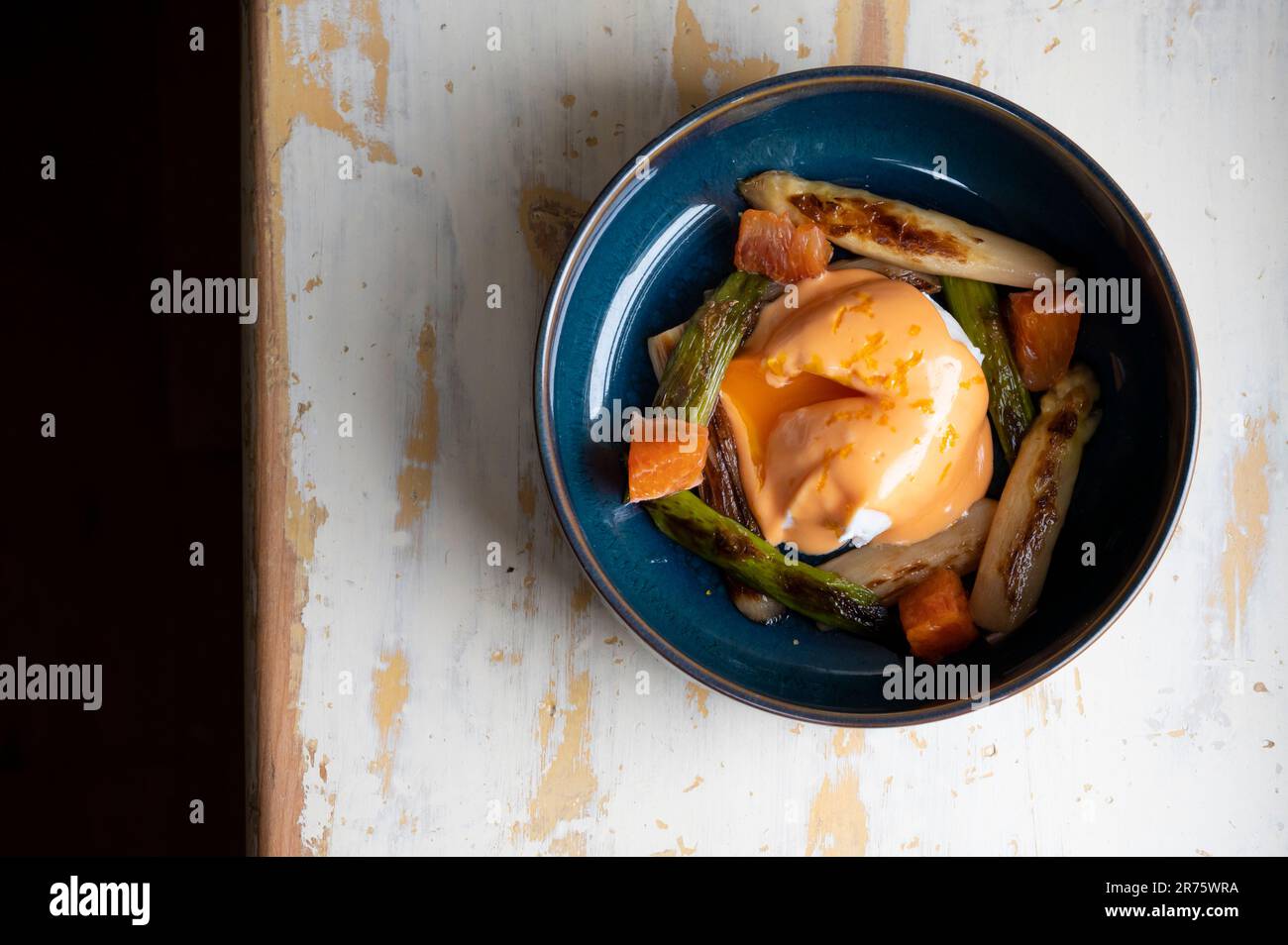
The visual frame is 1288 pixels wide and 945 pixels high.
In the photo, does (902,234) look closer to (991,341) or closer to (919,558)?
(991,341)

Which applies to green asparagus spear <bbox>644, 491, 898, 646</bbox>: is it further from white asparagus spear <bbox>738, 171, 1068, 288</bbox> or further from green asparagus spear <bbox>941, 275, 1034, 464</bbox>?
white asparagus spear <bbox>738, 171, 1068, 288</bbox>

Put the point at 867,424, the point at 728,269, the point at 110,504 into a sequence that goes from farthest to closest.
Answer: the point at 110,504, the point at 728,269, the point at 867,424

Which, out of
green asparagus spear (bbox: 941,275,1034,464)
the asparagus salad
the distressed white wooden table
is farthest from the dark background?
green asparagus spear (bbox: 941,275,1034,464)

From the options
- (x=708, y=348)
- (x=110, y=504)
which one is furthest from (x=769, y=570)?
(x=110, y=504)

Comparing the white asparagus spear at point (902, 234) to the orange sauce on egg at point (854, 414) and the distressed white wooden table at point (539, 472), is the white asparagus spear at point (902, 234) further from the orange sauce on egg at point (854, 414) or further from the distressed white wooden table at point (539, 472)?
the distressed white wooden table at point (539, 472)

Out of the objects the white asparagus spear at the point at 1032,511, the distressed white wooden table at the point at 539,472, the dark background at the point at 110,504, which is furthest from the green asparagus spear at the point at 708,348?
the dark background at the point at 110,504
